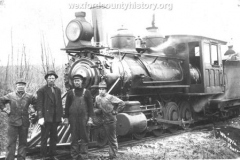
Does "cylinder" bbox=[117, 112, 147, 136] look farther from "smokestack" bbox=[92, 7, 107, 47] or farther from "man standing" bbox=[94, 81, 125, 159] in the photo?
"smokestack" bbox=[92, 7, 107, 47]

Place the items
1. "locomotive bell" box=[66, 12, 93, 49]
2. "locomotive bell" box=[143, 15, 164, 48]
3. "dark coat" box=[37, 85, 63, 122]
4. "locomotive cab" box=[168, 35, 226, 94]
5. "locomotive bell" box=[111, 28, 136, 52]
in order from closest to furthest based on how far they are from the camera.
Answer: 1. "dark coat" box=[37, 85, 63, 122]
2. "locomotive bell" box=[66, 12, 93, 49]
3. "locomotive bell" box=[111, 28, 136, 52]
4. "locomotive cab" box=[168, 35, 226, 94]
5. "locomotive bell" box=[143, 15, 164, 48]

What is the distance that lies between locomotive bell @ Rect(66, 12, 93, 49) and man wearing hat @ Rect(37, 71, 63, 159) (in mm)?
1612

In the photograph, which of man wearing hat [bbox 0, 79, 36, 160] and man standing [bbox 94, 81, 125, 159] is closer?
man wearing hat [bbox 0, 79, 36, 160]

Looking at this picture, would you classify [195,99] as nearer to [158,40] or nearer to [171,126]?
[171,126]

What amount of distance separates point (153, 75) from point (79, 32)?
2633 millimetres

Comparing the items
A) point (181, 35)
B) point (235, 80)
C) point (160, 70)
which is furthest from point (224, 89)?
point (160, 70)

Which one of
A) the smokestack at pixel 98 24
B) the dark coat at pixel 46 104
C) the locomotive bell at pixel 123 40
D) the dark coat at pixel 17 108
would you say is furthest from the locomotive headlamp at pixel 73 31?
the dark coat at pixel 17 108

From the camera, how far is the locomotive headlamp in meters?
6.82

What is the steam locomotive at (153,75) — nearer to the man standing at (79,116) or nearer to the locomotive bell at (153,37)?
the locomotive bell at (153,37)

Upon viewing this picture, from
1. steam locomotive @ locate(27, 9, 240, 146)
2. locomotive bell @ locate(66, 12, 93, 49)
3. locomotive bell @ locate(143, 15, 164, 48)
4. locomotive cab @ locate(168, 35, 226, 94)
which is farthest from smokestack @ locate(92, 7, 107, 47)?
locomotive cab @ locate(168, 35, 226, 94)

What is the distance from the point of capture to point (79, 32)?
6797 millimetres

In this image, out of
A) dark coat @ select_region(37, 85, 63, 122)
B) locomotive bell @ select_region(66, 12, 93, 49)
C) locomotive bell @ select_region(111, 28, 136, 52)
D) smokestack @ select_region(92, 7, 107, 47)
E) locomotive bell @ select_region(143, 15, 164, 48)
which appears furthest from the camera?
locomotive bell @ select_region(143, 15, 164, 48)

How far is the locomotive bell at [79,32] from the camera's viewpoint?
6.79 meters

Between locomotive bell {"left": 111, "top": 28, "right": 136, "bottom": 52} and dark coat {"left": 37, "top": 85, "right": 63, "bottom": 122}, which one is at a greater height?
locomotive bell {"left": 111, "top": 28, "right": 136, "bottom": 52}
